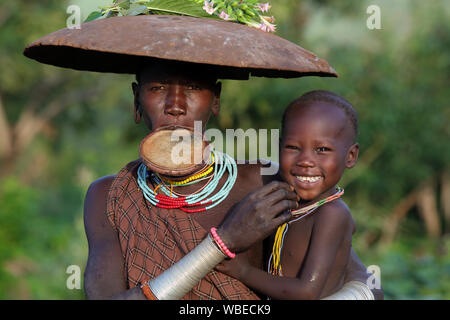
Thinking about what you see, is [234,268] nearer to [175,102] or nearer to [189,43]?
[175,102]

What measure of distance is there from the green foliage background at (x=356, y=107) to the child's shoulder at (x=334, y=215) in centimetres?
423

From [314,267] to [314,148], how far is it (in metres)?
0.49

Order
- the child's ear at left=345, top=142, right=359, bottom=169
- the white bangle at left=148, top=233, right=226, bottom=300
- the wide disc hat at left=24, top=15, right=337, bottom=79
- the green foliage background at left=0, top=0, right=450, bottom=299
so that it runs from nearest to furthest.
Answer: the wide disc hat at left=24, top=15, right=337, bottom=79
the white bangle at left=148, top=233, right=226, bottom=300
the child's ear at left=345, top=142, right=359, bottom=169
the green foliage background at left=0, top=0, right=450, bottom=299

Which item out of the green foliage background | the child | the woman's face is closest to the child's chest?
the child

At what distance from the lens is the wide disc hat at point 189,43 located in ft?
6.76

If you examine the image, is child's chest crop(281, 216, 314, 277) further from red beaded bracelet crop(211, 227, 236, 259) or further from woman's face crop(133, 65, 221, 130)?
woman's face crop(133, 65, 221, 130)

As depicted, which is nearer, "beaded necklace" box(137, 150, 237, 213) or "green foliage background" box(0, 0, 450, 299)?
"beaded necklace" box(137, 150, 237, 213)

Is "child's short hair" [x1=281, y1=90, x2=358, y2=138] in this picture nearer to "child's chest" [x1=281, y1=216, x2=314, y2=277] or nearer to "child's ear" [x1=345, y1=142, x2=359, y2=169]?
"child's ear" [x1=345, y1=142, x2=359, y2=169]

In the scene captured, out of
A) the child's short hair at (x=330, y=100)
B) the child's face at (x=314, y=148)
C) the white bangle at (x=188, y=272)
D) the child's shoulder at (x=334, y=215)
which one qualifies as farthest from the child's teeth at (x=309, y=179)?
the white bangle at (x=188, y=272)

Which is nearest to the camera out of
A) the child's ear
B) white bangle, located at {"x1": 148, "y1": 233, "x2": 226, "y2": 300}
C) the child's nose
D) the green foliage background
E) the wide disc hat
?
the wide disc hat

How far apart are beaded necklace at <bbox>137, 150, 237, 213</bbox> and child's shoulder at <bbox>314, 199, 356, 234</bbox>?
445 millimetres

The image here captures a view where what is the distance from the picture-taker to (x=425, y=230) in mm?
15312

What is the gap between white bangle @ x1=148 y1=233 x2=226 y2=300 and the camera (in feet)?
7.38

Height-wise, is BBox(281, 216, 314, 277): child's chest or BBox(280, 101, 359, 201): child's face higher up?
BBox(280, 101, 359, 201): child's face
